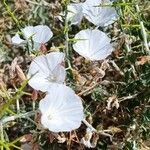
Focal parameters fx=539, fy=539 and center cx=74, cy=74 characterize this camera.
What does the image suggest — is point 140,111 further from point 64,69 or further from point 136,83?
point 64,69

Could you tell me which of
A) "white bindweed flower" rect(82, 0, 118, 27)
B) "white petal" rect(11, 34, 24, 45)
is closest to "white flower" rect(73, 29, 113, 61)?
"white bindweed flower" rect(82, 0, 118, 27)

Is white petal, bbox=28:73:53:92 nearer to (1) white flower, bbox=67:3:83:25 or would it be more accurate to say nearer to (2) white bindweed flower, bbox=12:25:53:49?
(2) white bindweed flower, bbox=12:25:53:49


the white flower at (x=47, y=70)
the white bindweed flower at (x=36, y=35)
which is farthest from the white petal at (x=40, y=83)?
the white bindweed flower at (x=36, y=35)

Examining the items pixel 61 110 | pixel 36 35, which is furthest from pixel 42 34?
pixel 61 110

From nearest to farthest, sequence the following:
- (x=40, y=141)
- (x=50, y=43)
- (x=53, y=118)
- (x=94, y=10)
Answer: (x=53, y=118) → (x=40, y=141) → (x=94, y=10) → (x=50, y=43)

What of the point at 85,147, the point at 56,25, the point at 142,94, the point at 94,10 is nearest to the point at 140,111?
the point at 142,94

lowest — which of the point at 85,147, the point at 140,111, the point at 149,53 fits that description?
the point at 85,147
